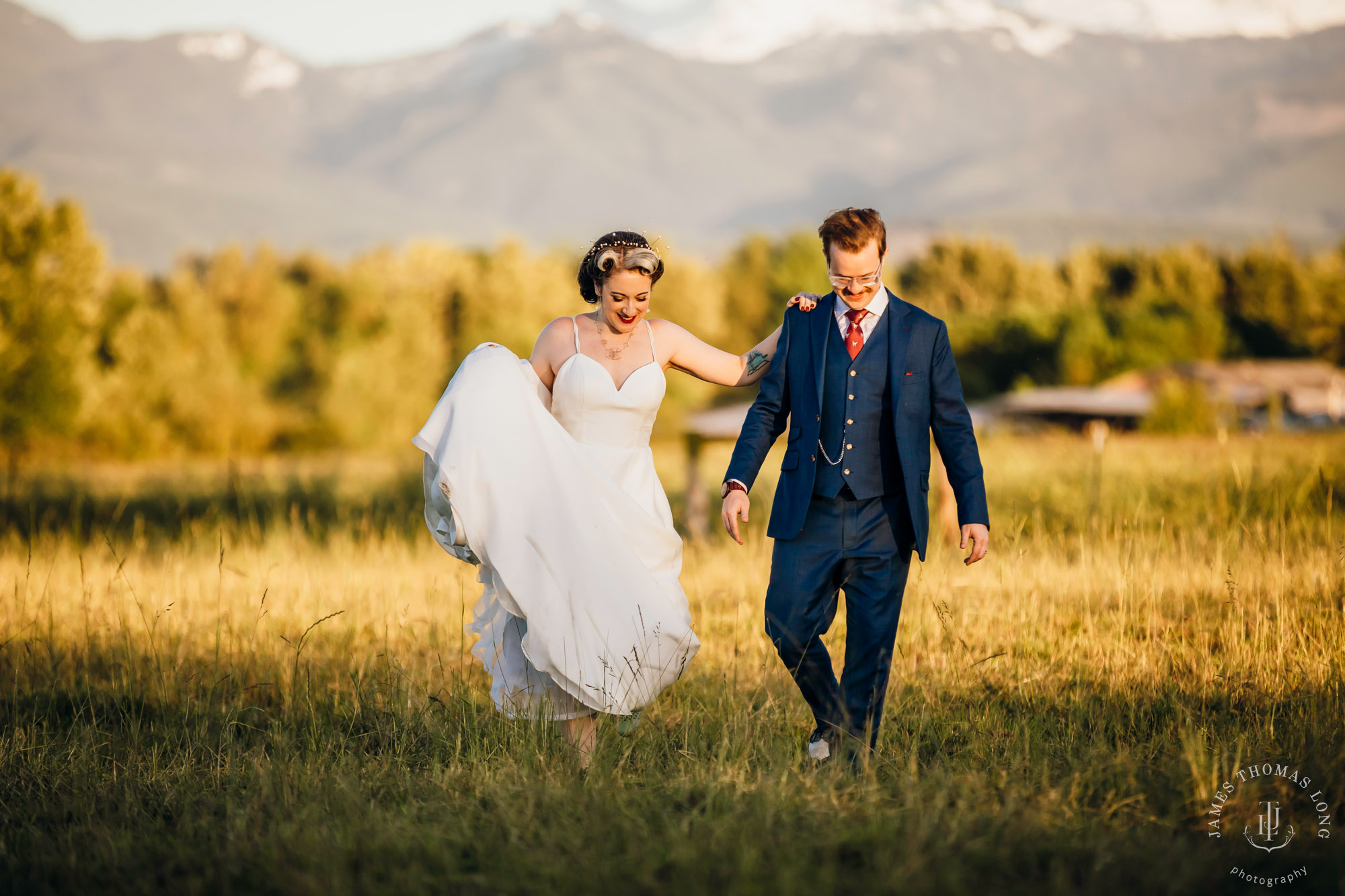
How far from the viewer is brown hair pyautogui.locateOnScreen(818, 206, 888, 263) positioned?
3.96 metres

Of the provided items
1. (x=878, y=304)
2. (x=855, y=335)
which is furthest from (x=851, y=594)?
(x=878, y=304)

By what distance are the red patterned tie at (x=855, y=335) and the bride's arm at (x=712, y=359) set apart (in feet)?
1.83

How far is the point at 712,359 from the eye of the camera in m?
4.65

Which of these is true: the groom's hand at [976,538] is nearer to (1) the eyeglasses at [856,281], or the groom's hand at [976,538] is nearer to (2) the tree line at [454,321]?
(1) the eyeglasses at [856,281]

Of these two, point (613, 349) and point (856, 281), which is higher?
point (856, 281)

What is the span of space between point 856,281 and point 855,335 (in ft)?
0.71

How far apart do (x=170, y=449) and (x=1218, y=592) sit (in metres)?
43.8

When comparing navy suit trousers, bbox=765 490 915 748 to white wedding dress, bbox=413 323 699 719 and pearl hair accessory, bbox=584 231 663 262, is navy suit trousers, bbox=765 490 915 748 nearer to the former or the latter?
white wedding dress, bbox=413 323 699 719

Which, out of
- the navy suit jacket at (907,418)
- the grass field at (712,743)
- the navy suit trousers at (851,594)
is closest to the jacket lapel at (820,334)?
the navy suit jacket at (907,418)

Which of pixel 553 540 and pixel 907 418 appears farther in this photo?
pixel 553 540

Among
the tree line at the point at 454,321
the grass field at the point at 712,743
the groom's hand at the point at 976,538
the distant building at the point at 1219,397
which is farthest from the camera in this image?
the tree line at the point at 454,321

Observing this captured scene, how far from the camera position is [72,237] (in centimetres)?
2555

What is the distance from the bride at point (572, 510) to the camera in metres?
4.16

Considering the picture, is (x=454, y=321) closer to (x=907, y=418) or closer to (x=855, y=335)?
(x=855, y=335)
